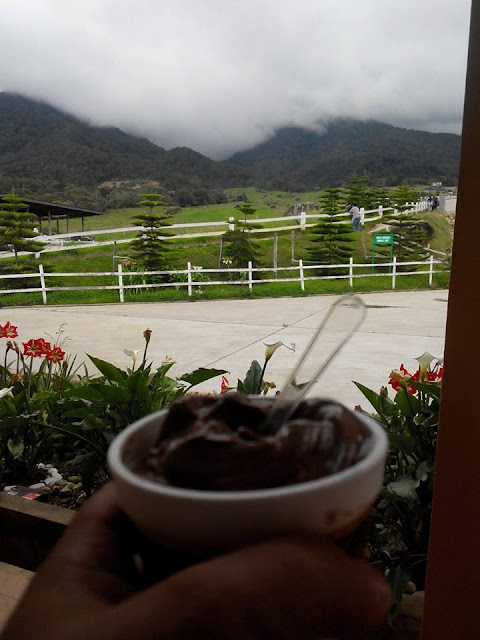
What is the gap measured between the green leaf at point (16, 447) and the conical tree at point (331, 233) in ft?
34.2

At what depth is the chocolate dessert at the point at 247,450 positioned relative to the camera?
284 mm

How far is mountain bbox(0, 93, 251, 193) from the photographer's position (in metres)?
30.8

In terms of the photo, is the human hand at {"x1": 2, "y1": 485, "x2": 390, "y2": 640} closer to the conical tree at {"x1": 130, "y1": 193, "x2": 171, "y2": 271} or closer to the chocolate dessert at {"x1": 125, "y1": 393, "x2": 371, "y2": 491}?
the chocolate dessert at {"x1": 125, "y1": 393, "x2": 371, "y2": 491}

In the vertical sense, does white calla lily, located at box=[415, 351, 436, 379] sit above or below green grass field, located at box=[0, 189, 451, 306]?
above

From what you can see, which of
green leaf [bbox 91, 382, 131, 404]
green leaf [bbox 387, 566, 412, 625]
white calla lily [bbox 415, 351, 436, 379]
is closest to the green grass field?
green leaf [bbox 91, 382, 131, 404]

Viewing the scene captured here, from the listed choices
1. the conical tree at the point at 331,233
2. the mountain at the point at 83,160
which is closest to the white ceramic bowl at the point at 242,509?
the conical tree at the point at 331,233

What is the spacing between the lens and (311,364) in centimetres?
31

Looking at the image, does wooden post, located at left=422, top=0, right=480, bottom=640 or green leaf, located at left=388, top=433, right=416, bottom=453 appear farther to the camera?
green leaf, located at left=388, top=433, right=416, bottom=453

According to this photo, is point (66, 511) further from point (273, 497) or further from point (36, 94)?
point (36, 94)

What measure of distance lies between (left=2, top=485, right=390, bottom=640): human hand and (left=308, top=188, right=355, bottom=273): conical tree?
11.4m

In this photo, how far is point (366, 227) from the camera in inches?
670

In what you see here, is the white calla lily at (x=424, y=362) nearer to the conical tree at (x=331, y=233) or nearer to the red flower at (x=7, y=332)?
the red flower at (x=7, y=332)

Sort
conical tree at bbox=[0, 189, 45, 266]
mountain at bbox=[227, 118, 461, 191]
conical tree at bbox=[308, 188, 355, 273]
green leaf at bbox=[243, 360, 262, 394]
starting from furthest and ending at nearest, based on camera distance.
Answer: mountain at bbox=[227, 118, 461, 191], conical tree at bbox=[308, 188, 355, 273], conical tree at bbox=[0, 189, 45, 266], green leaf at bbox=[243, 360, 262, 394]

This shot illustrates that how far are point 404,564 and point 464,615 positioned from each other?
9.5 inches
